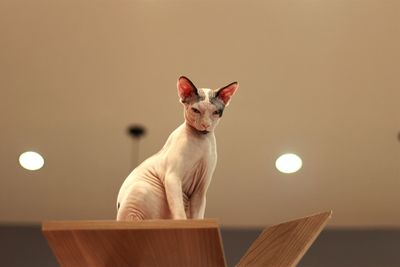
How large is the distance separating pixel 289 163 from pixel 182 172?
1.77m

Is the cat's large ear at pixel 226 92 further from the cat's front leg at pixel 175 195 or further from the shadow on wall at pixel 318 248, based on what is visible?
the shadow on wall at pixel 318 248

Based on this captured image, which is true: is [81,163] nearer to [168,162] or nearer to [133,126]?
[133,126]

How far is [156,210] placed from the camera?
43.6 inches

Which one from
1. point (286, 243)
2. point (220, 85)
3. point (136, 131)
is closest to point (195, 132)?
point (286, 243)

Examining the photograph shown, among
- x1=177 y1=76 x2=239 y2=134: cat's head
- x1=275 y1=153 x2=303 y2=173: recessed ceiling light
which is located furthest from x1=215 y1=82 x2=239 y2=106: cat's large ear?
x1=275 y1=153 x2=303 y2=173: recessed ceiling light

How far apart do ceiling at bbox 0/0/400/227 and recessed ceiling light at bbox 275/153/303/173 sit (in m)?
0.04

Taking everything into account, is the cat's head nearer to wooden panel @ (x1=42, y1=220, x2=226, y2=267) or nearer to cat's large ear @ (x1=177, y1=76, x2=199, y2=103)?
cat's large ear @ (x1=177, y1=76, x2=199, y2=103)

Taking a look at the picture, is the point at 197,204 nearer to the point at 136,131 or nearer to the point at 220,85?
the point at 220,85

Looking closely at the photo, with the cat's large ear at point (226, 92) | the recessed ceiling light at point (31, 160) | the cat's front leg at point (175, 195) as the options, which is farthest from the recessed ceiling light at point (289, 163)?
the cat's front leg at point (175, 195)

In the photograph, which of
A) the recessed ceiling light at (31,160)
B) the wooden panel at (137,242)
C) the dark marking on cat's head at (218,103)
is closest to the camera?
the wooden panel at (137,242)

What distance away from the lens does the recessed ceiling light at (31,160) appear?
2785mm

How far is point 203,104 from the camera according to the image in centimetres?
117

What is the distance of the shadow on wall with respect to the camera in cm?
310

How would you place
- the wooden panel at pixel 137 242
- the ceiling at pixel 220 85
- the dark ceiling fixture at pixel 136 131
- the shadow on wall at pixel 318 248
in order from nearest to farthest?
the wooden panel at pixel 137 242, the ceiling at pixel 220 85, the dark ceiling fixture at pixel 136 131, the shadow on wall at pixel 318 248
